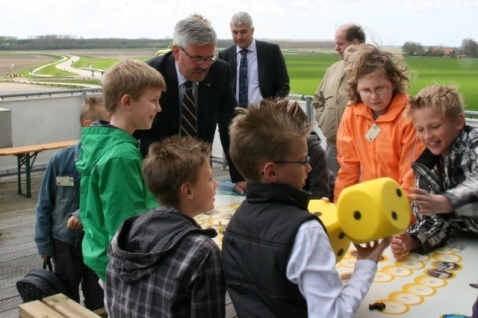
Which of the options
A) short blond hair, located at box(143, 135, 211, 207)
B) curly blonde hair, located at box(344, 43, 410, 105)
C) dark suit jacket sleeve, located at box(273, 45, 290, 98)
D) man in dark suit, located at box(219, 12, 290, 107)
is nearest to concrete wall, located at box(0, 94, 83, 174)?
man in dark suit, located at box(219, 12, 290, 107)

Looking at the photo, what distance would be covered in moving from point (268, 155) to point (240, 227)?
0.22 metres

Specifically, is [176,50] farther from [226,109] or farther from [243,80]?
[243,80]

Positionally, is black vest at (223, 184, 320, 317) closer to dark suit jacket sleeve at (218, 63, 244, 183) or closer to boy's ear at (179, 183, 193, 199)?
boy's ear at (179, 183, 193, 199)

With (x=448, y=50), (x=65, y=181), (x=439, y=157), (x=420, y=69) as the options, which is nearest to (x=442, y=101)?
(x=439, y=157)

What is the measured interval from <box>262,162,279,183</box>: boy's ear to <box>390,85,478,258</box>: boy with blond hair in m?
0.85

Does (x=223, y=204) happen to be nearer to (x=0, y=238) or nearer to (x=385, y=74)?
(x=385, y=74)

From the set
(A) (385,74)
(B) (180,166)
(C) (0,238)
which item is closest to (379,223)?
(B) (180,166)

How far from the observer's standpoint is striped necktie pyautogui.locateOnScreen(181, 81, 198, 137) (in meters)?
3.31

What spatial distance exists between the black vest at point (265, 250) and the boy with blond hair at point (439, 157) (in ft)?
2.89

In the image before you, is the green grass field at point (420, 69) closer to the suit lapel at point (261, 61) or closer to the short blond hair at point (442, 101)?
the short blond hair at point (442, 101)

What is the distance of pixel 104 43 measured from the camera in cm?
1527

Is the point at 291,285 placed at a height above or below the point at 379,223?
below

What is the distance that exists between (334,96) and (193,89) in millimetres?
2172

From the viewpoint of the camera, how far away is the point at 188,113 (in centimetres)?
332
